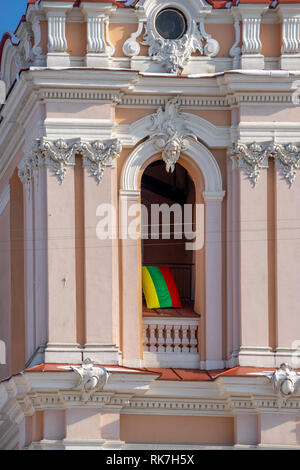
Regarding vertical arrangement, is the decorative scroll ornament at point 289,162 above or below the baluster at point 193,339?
above

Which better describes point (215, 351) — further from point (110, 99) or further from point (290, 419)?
point (110, 99)

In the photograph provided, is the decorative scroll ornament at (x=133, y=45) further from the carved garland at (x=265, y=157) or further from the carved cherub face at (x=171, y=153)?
the carved garland at (x=265, y=157)

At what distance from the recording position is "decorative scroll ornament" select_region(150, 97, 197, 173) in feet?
131

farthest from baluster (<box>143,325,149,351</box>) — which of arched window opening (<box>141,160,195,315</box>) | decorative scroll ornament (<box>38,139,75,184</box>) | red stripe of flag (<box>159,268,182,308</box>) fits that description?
decorative scroll ornament (<box>38,139,75,184</box>)

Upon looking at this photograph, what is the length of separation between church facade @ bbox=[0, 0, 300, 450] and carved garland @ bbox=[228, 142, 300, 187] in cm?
2

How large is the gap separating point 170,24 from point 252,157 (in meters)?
2.56

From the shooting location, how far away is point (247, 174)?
130ft

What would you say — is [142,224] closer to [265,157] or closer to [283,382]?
[265,157]

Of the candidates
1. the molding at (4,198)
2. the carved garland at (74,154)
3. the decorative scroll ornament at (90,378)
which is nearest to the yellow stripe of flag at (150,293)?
the carved garland at (74,154)

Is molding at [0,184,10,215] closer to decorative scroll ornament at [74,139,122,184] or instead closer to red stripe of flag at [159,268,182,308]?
red stripe of flag at [159,268,182,308]

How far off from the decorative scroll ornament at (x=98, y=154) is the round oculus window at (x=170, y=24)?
2017 mm

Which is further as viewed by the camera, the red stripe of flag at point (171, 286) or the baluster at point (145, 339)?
the red stripe of flag at point (171, 286)

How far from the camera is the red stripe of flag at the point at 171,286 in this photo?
40.6 metres

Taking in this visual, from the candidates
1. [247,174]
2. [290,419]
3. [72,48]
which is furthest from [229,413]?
[72,48]
